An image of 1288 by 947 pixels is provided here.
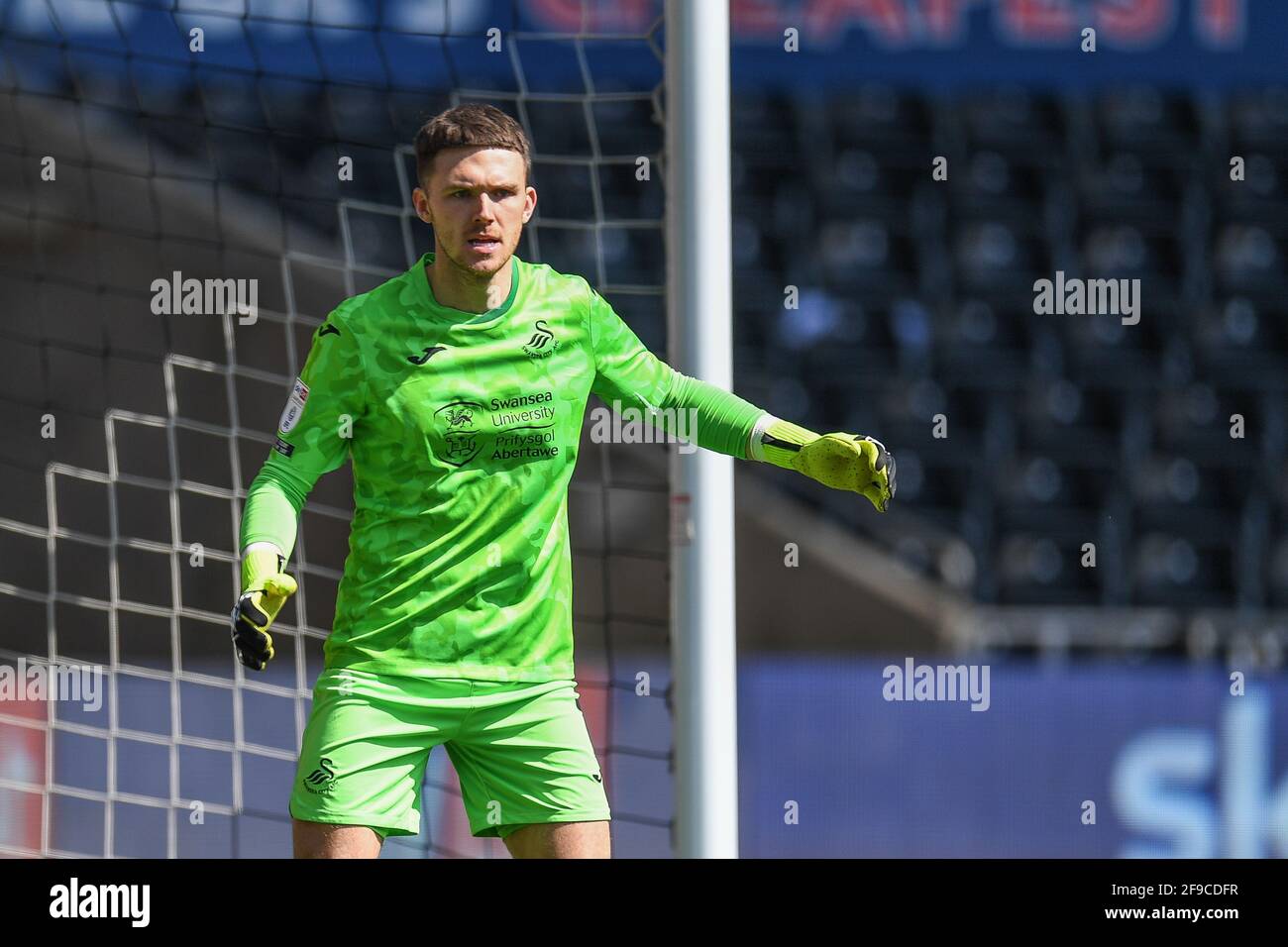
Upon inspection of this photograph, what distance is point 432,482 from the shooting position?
8.03ft

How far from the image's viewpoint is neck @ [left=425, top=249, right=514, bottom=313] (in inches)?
98.7

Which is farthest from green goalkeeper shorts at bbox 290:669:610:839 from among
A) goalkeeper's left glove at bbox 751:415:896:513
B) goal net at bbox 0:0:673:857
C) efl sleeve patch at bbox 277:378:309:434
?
goal net at bbox 0:0:673:857

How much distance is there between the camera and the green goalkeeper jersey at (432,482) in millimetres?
2449

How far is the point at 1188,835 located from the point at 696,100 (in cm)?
333

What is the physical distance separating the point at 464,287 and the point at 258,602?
552mm

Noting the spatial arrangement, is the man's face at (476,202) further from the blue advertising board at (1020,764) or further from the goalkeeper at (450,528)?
the blue advertising board at (1020,764)

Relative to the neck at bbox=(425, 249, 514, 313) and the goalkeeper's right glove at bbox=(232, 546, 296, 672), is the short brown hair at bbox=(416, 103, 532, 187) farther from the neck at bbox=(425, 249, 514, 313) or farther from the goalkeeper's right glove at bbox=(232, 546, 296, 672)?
the goalkeeper's right glove at bbox=(232, 546, 296, 672)

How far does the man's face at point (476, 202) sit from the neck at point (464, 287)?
0.14 ft

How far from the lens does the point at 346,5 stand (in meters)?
8.79

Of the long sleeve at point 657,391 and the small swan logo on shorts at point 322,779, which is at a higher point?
the long sleeve at point 657,391

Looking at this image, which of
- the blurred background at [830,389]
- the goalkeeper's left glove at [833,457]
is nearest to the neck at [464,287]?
the goalkeeper's left glove at [833,457]
